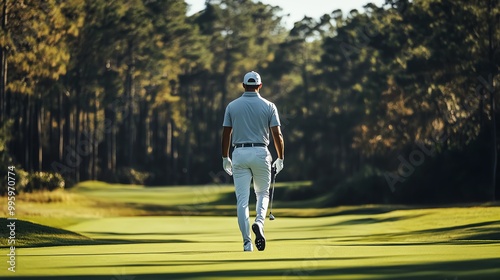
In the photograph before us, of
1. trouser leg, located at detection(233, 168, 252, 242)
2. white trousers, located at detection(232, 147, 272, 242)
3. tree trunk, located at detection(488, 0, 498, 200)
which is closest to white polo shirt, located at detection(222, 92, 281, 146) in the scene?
white trousers, located at detection(232, 147, 272, 242)

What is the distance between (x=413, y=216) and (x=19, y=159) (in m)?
39.7

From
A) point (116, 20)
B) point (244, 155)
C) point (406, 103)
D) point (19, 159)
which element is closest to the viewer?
point (244, 155)

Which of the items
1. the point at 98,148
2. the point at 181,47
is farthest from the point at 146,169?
the point at 181,47

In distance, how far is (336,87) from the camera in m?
111

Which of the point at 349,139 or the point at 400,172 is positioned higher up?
the point at 400,172

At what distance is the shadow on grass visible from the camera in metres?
10.6

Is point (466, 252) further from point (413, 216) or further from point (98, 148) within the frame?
point (98, 148)

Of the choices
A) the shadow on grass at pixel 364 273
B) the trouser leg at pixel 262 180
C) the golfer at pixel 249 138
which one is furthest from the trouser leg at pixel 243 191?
the shadow on grass at pixel 364 273

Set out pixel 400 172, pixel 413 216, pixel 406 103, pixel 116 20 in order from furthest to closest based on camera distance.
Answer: pixel 116 20 < pixel 406 103 < pixel 400 172 < pixel 413 216

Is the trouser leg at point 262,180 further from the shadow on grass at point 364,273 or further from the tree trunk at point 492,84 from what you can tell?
the tree trunk at point 492,84

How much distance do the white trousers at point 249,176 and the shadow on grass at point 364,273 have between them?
3557mm

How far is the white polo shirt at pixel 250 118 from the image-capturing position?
50.3ft

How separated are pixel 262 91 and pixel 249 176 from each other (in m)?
123

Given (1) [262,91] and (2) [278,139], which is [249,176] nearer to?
(2) [278,139]
